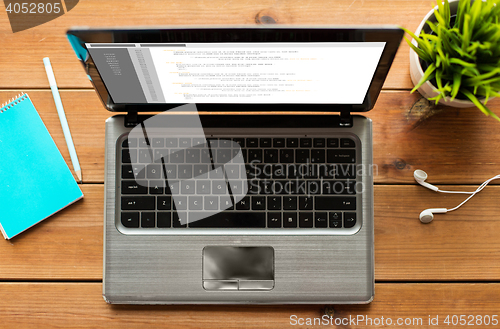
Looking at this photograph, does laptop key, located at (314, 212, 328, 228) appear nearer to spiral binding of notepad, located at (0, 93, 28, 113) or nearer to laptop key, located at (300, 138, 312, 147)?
laptop key, located at (300, 138, 312, 147)

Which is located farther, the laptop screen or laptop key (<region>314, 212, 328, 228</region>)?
laptop key (<region>314, 212, 328, 228</region>)

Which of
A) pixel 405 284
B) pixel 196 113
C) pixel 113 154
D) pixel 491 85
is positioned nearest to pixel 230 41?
pixel 196 113

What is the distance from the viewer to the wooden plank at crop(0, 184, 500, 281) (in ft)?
2.14

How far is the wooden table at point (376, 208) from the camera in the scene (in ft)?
2.13

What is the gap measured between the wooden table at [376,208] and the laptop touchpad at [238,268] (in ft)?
0.21

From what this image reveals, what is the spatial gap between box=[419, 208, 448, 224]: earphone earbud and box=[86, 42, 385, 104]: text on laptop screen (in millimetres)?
256

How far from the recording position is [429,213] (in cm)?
64

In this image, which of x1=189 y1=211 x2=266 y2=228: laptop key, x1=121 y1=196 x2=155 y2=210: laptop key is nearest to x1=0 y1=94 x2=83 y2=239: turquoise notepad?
x1=121 y1=196 x2=155 y2=210: laptop key

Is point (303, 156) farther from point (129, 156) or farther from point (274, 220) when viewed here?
point (129, 156)

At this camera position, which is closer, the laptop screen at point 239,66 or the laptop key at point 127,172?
the laptop screen at point 239,66

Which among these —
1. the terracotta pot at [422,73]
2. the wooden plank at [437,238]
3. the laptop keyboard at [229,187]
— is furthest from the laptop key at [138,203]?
the terracotta pot at [422,73]

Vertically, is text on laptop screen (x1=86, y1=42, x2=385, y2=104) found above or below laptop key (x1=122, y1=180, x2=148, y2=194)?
above

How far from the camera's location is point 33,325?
2.13ft

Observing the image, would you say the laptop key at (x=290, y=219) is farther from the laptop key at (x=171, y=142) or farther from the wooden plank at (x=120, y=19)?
the wooden plank at (x=120, y=19)
